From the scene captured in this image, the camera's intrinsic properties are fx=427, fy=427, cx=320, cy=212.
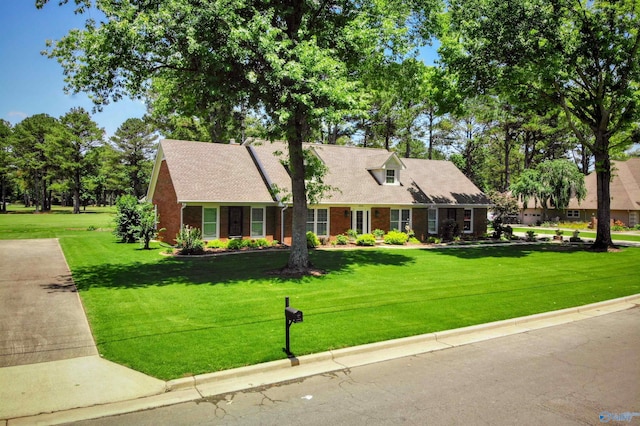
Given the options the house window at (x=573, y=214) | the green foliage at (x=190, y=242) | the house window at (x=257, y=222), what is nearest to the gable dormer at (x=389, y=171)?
the house window at (x=257, y=222)

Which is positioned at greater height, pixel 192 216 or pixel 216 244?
pixel 192 216

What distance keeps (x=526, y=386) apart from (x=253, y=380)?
14.4 feet

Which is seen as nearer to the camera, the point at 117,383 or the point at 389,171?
the point at 117,383

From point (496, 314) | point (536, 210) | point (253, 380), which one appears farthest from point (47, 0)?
point (536, 210)

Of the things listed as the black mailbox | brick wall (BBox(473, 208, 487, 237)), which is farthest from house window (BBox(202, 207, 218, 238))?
brick wall (BBox(473, 208, 487, 237))

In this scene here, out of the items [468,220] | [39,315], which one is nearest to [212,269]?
[39,315]

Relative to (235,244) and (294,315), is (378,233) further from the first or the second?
(294,315)

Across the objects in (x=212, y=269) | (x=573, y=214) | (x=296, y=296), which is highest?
(x=573, y=214)

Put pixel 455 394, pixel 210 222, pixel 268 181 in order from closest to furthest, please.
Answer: pixel 455 394 < pixel 210 222 < pixel 268 181

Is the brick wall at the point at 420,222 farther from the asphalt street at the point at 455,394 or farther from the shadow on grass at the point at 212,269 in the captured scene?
the asphalt street at the point at 455,394

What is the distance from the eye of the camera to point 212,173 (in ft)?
86.1

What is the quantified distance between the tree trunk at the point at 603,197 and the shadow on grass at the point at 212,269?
13.9 metres

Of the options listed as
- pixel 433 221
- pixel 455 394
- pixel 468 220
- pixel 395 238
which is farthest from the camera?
pixel 468 220

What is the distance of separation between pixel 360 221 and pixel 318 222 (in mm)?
3328
